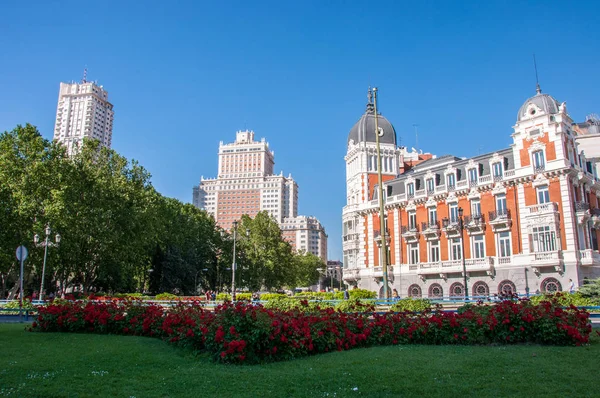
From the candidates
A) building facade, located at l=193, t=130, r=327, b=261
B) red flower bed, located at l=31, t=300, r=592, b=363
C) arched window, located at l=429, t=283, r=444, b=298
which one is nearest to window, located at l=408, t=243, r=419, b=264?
arched window, located at l=429, t=283, r=444, b=298

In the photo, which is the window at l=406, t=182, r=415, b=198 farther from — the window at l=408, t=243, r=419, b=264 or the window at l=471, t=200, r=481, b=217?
the window at l=471, t=200, r=481, b=217

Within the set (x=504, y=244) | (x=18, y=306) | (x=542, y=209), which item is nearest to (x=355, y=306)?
(x=18, y=306)

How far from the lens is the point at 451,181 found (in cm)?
4109

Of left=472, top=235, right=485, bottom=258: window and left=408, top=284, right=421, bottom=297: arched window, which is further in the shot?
left=408, top=284, right=421, bottom=297: arched window

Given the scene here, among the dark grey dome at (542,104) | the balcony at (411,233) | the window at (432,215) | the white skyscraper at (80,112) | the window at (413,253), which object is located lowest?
the window at (413,253)

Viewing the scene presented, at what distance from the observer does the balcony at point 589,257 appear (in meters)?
31.8

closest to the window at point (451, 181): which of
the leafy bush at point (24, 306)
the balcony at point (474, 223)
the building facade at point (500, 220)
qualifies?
the building facade at point (500, 220)

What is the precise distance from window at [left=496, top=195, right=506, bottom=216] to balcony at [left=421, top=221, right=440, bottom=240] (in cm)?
547

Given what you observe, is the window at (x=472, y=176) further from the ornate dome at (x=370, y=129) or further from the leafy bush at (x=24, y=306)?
the leafy bush at (x=24, y=306)

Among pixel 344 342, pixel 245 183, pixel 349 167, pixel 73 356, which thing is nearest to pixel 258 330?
pixel 344 342

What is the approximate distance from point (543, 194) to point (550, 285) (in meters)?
6.79

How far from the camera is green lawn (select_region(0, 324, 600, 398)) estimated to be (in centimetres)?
691

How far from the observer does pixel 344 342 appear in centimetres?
1078

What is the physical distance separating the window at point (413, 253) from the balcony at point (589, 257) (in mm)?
13815
